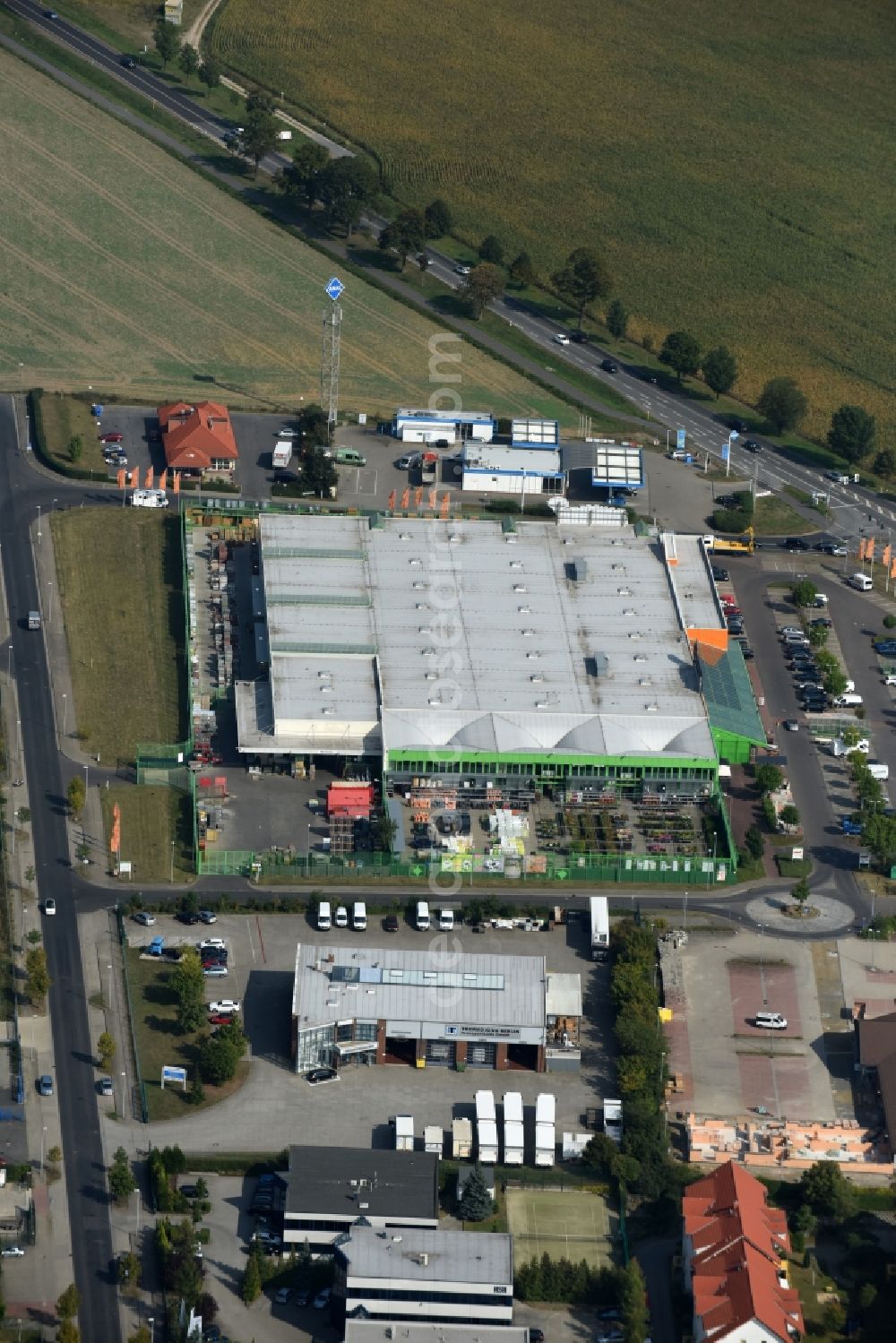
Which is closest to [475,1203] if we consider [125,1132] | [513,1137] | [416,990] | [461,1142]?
[461,1142]

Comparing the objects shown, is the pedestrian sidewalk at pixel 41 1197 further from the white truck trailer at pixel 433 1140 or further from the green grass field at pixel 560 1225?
the green grass field at pixel 560 1225

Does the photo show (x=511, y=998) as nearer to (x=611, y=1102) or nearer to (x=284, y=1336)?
(x=611, y=1102)

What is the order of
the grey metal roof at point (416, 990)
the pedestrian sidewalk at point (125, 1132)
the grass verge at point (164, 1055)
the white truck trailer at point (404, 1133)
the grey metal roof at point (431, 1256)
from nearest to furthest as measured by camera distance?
the grey metal roof at point (431, 1256)
the pedestrian sidewalk at point (125, 1132)
the white truck trailer at point (404, 1133)
the grass verge at point (164, 1055)
the grey metal roof at point (416, 990)

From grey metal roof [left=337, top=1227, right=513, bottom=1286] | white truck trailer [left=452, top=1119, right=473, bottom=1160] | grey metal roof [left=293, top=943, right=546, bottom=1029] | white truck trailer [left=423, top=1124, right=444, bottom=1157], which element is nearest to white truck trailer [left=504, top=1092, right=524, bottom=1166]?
white truck trailer [left=452, top=1119, right=473, bottom=1160]

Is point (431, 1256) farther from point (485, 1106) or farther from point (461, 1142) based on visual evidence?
point (485, 1106)

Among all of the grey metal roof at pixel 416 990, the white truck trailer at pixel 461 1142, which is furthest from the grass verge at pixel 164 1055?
the white truck trailer at pixel 461 1142
